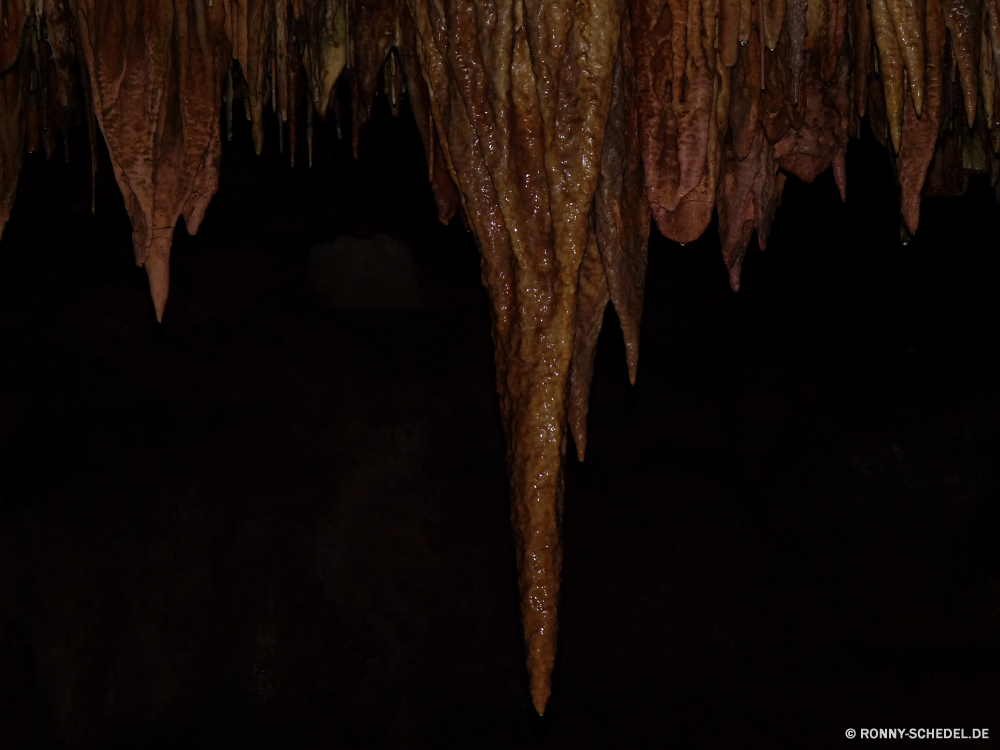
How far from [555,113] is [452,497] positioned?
148 inches

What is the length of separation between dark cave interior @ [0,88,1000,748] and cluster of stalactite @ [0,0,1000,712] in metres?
2.79

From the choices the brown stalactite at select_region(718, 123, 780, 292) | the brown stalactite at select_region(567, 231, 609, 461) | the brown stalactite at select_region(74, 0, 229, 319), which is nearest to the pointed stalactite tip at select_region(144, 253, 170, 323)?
the brown stalactite at select_region(74, 0, 229, 319)

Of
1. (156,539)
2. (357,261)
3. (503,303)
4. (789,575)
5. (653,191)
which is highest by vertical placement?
(653,191)

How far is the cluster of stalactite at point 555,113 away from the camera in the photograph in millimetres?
2287

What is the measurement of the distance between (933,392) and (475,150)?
4083 mm

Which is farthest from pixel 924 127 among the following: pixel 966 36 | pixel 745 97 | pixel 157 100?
pixel 157 100

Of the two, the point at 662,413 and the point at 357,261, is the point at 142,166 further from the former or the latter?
the point at 662,413

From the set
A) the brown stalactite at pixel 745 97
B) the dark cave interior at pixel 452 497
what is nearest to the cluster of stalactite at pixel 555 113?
the brown stalactite at pixel 745 97

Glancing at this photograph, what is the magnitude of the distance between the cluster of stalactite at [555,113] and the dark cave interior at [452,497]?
9.15 ft

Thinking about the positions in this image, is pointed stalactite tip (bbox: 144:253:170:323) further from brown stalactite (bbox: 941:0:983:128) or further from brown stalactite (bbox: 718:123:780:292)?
brown stalactite (bbox: 941:0:983:128)

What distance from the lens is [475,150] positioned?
2387mm

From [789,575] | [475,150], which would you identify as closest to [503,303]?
[475,150]

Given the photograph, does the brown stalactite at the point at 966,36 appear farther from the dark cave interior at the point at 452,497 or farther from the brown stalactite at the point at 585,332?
the dark cave interior at the point at 452,497

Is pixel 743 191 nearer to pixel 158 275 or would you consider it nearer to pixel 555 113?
pixel 555 113
